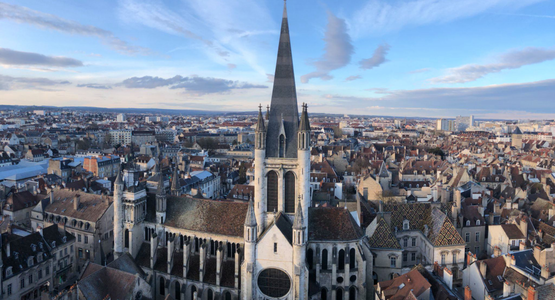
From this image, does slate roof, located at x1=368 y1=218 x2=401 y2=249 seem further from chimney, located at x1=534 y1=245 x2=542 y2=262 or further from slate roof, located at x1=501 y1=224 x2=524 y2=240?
slate roof, located at x1=501 y1=224 x2=524 y2=240

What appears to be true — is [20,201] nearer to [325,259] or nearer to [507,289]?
[325,259]

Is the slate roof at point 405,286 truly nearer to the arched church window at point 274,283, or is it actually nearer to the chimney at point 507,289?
the chimney at point 507,289

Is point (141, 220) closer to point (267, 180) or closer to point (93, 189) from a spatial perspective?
point (267, 180)

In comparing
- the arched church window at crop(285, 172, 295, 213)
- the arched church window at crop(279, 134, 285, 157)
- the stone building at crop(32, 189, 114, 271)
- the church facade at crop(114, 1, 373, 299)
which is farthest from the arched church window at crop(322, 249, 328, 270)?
→ the stone building at crop(32, 189, 114, 271)

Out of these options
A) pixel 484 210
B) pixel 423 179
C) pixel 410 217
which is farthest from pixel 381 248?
pixel 423 179

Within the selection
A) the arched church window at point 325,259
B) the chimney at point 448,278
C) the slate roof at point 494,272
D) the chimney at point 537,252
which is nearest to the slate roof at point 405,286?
the chimney at point 448,278

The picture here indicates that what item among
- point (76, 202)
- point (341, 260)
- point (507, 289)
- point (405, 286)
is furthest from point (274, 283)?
point (76, 202)
